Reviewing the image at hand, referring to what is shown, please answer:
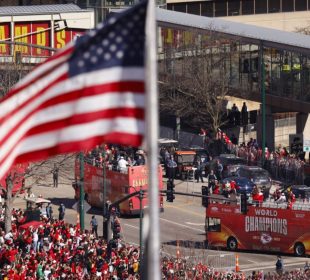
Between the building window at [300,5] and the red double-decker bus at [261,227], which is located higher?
the building window at [300,5]

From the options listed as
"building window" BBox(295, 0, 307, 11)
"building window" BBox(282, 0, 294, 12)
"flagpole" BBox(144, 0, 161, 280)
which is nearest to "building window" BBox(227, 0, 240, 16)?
"building window" BBox(282, 0, 294, 12)

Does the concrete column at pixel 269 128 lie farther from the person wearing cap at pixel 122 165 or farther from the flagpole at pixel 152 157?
the flagpole at pixel 152 157

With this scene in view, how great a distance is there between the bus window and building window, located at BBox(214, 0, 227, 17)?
137ft

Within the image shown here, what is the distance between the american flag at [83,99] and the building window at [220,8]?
76.4 metres

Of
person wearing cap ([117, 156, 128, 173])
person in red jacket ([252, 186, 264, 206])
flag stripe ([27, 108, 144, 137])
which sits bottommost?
person in red jacket ([252, 186, 264, 206])

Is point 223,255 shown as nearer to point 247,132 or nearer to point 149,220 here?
point 247,132

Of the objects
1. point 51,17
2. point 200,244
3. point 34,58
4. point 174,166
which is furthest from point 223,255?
point 51,17

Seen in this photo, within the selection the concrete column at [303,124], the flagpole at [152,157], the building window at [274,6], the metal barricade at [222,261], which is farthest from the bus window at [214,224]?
the building window at [274,6]

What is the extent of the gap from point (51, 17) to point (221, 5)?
14418 mm

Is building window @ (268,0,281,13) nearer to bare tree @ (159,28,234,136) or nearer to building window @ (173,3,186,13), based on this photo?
building window @ (173,3,186,13)

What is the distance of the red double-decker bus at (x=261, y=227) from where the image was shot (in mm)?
44094

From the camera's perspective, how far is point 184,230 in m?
48.4

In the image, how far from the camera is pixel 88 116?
1063 centimetres

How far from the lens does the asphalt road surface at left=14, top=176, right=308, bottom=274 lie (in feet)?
145
